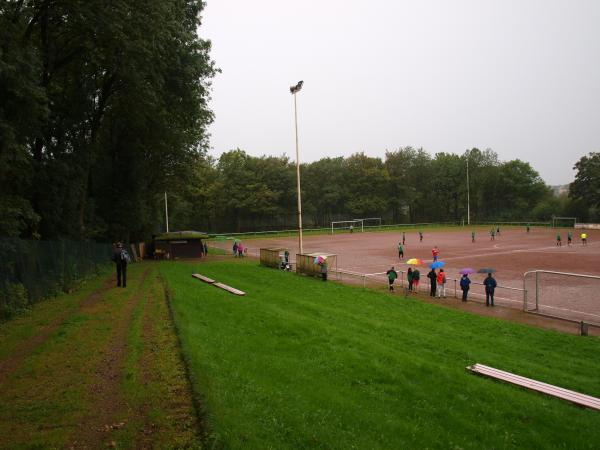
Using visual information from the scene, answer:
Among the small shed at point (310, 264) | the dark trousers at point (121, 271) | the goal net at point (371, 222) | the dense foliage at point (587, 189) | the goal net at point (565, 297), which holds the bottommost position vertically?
the goal net at point (565, 297)

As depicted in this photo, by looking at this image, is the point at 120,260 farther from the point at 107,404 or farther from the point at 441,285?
the point at 441,285

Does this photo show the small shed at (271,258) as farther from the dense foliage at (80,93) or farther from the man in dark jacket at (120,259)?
the man in dark jacket at (120,259)

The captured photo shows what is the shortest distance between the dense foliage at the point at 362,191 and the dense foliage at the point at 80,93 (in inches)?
2003

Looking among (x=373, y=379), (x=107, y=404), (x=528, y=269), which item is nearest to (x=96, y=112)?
(x=107, y=404)

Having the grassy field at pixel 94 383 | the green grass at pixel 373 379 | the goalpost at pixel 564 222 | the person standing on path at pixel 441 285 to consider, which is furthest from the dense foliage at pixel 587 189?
the grassy field at pixel 94 383

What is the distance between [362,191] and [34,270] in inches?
3556

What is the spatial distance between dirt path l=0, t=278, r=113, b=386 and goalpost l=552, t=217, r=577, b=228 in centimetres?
9167

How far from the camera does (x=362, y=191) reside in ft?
330

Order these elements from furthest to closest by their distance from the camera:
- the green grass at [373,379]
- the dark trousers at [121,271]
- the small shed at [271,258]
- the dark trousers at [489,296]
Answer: the small shed at [271,258] → the dark trousers at [489,296] → the dark trousers at [121,271] → the green grass at [373,379]

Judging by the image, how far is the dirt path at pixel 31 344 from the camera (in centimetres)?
746

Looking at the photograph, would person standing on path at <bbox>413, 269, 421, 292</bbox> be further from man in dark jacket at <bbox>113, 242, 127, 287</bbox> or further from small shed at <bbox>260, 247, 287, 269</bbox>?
man in dark jacket at <bbox>113, 242, 127, 287</bbox>

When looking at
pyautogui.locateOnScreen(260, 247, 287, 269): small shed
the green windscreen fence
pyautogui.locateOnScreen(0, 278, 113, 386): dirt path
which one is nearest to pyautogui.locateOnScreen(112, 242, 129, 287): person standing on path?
the green windscreen fence

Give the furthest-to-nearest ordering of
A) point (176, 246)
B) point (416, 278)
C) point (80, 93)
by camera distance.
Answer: point (176, 246) → point (80, 93) → point (416, 278)

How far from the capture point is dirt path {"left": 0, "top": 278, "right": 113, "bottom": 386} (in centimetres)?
746
